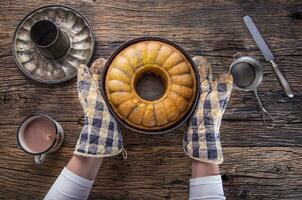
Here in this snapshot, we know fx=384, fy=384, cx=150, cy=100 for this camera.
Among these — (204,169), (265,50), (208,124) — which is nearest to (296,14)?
(265,50)

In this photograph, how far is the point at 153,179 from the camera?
116 centimetres

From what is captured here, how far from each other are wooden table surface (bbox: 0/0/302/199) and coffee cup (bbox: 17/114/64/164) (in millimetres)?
69

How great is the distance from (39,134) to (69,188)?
0.20m

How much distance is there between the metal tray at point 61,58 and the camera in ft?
3.84

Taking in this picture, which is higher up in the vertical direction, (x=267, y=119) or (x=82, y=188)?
(x=267, y=119)

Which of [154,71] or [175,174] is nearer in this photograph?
[154,71]

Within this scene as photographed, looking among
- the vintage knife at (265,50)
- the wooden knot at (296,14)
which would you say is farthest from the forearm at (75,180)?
the wooden knot at (296,14)

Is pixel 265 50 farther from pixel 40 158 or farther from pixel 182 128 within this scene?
pixel 40 158

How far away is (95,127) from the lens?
104cm

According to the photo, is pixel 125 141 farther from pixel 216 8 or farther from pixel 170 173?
pixel 216 8

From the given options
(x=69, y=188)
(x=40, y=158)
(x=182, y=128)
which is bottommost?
(x=69, y=188)

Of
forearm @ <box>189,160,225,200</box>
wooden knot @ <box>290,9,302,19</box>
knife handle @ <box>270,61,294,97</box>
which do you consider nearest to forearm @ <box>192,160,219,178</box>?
forearm @ <box>189,160,225,200</box>

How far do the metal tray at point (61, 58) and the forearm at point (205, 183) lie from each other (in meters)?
0.46

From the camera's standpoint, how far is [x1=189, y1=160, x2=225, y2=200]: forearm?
39.3 inches
